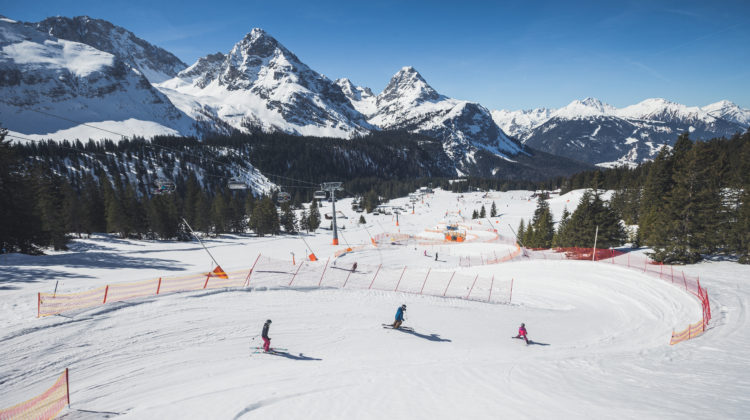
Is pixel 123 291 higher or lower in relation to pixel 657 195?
lower

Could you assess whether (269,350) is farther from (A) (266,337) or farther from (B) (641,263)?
(B) (641,263)

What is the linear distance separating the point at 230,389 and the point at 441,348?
923cm

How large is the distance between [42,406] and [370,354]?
424 inches

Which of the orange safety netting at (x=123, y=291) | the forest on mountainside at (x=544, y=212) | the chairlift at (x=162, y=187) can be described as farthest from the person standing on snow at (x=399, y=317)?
the forest on mountainside at (x=544, y=212)

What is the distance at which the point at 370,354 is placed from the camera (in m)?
13.9

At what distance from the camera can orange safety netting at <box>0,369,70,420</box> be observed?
9211 millimetres

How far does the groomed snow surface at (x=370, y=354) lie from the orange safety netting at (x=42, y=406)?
0.43m

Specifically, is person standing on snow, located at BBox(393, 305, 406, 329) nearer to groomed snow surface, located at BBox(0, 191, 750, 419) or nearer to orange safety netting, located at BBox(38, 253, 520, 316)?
groomed snow surface, located at BBox(0, 191, 750, 419)

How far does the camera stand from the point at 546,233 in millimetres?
61656

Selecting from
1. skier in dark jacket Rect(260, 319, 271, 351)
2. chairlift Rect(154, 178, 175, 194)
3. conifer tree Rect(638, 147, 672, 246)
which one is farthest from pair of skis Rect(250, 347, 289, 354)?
conifer tree Rect(638, 147, 672, 246)

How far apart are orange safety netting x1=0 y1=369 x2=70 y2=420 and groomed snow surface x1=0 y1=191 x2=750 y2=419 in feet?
1.39

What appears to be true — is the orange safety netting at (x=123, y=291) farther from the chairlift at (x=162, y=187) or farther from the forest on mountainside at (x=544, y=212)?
the forest on mountainside at (x=544, y=212)

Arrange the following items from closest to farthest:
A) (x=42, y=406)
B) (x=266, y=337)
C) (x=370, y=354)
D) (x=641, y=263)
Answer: (x=42, y=406), (x=266, y=337), (x=370, y=354), (x=641, y=263)

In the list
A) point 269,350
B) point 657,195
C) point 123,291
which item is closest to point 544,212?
point 657,195
